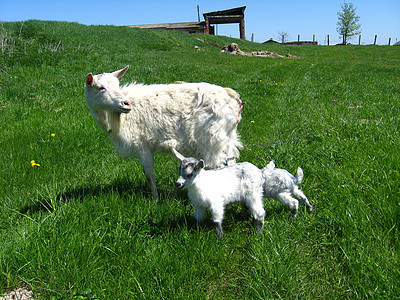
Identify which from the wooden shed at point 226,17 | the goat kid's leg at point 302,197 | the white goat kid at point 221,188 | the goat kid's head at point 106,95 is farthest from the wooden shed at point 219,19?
the white goat kid at point 221,188

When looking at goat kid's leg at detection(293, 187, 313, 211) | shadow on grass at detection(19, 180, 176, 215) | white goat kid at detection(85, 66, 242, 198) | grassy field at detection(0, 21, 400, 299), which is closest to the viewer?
grassy field at detection(0, 21, 400, 299)

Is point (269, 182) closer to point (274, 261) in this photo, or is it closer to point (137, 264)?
point (274, 261)

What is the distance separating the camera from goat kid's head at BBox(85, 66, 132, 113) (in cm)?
357

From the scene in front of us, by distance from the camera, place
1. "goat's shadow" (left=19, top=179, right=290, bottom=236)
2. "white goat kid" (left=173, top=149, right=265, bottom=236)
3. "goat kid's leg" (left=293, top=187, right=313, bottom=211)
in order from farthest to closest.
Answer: "goat kid's leg" (left=293, top=187, right=313, bottom=211) → "goat's shadow" (left=19, top=179, right=290, bottom=236) → "white goat kid" (left=173, top=149, right=265, bottom=236)

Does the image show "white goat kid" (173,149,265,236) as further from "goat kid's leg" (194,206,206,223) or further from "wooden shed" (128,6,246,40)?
"wooden shed" (128,6,246,40)

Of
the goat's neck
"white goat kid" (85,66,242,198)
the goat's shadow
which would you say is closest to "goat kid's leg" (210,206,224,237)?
the goat's shadow

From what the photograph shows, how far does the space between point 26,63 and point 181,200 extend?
1177 cm

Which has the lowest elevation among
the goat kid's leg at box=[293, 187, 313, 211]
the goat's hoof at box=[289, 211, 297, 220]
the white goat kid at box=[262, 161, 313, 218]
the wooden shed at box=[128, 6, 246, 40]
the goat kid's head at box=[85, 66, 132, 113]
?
the goat's hoof at box=[289, 211, 297, 220]

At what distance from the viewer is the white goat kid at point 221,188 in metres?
2.72

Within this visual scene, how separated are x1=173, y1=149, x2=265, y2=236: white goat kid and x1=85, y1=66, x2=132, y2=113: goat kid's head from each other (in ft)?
3.82

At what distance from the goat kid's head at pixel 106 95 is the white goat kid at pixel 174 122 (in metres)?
0.01

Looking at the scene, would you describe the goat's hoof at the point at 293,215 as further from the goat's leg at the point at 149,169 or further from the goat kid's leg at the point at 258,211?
the goat's leg at the point at 149,169

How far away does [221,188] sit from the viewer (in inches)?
112

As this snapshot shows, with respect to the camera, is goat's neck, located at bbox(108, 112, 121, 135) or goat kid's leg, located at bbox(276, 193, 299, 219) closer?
goat kid's leg, located at bbox(276, 193, 299, 219)
